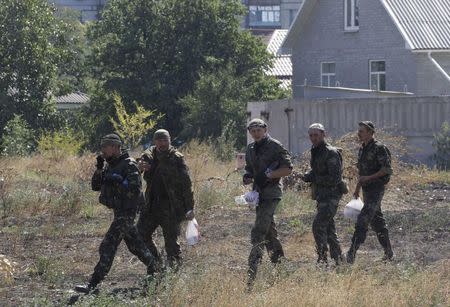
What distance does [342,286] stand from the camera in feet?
34.4

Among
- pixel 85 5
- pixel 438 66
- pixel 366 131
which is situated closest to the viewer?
pixel 366 131

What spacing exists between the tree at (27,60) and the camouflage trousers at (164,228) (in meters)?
29.3

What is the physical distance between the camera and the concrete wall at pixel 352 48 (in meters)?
41.4

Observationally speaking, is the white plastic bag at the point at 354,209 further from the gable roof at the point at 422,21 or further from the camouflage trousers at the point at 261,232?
the gable roof at the point at 422,21

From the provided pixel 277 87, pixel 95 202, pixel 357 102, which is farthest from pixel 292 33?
pixel 95 202

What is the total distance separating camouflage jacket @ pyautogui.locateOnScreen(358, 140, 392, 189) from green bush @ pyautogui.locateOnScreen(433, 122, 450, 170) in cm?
1567

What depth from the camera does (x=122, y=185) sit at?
11.6 meters

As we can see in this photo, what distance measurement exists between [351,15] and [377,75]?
9.31 ft

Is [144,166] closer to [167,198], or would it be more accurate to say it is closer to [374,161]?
[167,198]

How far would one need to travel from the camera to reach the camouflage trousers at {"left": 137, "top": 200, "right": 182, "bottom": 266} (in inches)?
503

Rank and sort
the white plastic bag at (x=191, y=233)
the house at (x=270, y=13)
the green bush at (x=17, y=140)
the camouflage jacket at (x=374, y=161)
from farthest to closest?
1. the house at (x=270, y=13)
2. the green bush at (x=17, y=140)
3. the camouflage jacket at (x=374, y=161)
4. the white plastic bag at (x=191, y=233)

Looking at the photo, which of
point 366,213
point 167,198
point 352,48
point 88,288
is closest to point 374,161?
point 366,213

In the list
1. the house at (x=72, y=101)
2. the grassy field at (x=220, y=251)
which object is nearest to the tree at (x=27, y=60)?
the grassy field at (x=220, y=251)

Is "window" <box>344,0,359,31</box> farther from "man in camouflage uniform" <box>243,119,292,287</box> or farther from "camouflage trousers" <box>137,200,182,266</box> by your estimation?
"man in camouflage uniform" <box>243,119,292,287</box>
